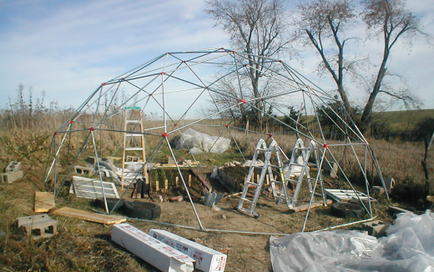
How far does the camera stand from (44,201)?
595cm

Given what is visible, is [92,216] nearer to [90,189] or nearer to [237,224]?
[90,189]

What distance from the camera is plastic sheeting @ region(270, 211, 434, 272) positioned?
3.79 metres

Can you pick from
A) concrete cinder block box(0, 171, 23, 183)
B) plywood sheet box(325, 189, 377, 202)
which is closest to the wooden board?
concrete cinder block box(0, 171, 23, 183)

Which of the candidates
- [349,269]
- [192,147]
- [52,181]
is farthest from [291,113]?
[349,269]

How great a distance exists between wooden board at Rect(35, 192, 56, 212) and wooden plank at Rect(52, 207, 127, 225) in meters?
0.31

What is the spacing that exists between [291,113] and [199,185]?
538 inches

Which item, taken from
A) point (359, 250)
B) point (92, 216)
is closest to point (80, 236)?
point (92, 216)

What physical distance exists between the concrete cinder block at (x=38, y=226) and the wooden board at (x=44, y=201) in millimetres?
1203

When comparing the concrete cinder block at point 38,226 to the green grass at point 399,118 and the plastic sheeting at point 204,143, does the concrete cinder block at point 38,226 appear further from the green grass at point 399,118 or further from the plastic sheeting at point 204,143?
the green grass at point 399,118

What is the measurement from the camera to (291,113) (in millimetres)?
20703

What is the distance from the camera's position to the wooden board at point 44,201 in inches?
220

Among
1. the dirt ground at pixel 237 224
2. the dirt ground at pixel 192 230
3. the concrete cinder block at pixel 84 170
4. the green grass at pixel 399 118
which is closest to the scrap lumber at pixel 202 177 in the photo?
the dirt ground at pixel 192 230

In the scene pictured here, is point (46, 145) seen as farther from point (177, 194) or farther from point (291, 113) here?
point (291, 113)

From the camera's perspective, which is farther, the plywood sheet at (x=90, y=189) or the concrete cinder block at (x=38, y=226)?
the plywood sheet at (x=90, y=189)
